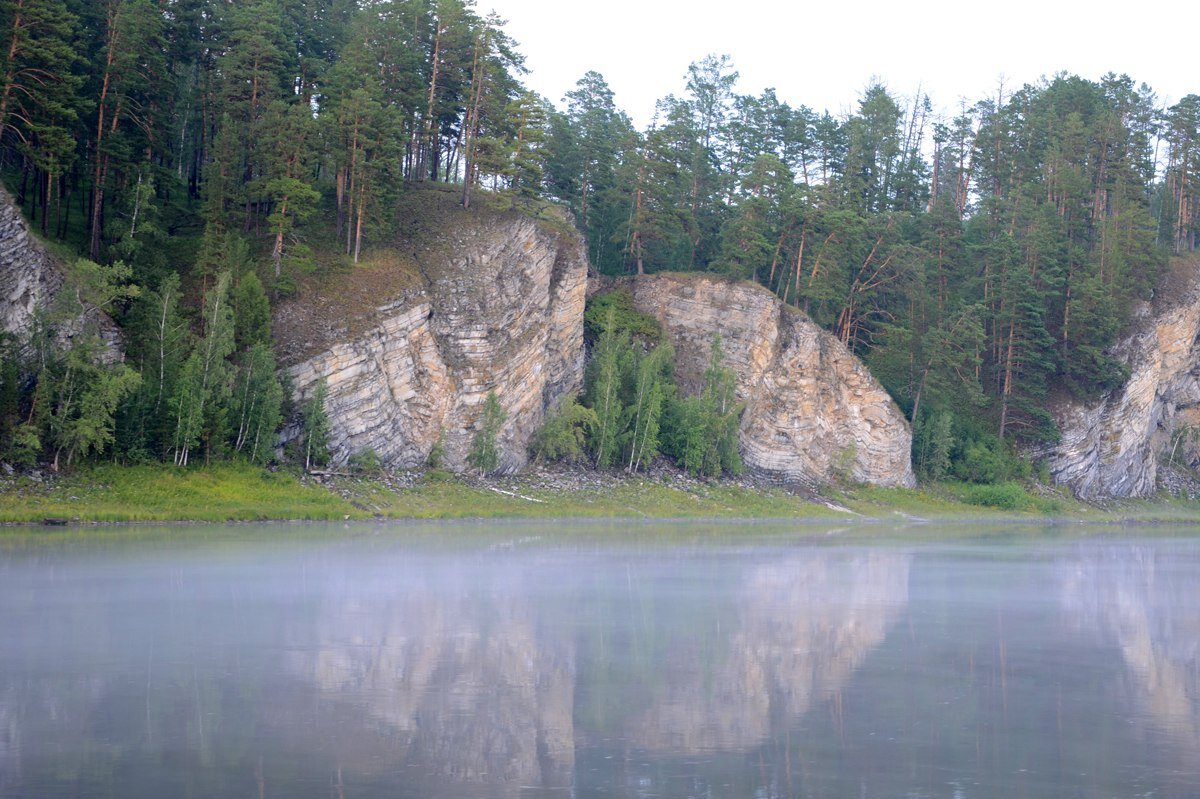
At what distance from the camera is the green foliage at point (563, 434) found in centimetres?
5397

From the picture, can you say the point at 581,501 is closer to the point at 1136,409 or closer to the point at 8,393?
the point at 8,393

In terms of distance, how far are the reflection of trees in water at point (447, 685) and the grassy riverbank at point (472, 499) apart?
59.0ft

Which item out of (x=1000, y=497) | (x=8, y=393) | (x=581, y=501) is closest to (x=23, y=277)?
(x=8, y=393)

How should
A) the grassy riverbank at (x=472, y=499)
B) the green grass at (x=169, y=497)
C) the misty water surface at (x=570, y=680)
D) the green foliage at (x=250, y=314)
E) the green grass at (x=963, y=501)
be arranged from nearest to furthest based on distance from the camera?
the misty water surface at (x=570, y=680), the green grass at (x=169, y=497), the grassy riverbank at (x=472, y=499), the green foliage at (x=250, y=314), the green grass at (x=963, y=501)

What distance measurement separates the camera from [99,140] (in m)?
46.6

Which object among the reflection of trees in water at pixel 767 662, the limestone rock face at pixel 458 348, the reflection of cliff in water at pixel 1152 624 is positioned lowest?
the reflection of trees in water at pixel 767 662

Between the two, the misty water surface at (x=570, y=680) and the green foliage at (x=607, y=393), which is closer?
the misty water surface at (x=570, y=680)

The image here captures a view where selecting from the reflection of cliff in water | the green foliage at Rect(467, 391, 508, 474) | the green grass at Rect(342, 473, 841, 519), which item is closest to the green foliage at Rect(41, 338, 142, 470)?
the green grass at Rect(342, 473, 841, 519)

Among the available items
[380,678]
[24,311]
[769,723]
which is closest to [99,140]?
[24,311]

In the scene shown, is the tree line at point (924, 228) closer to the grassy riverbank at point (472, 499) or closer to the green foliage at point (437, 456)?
the grassy riverbank at point (472, 499)

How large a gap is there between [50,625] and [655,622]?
1041cm

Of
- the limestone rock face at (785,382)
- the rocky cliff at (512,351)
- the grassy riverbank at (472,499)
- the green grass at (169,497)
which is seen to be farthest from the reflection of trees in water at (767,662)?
the limestone rock face at (785,382)

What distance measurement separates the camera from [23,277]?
40219 millimetres

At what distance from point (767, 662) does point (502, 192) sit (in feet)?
149
